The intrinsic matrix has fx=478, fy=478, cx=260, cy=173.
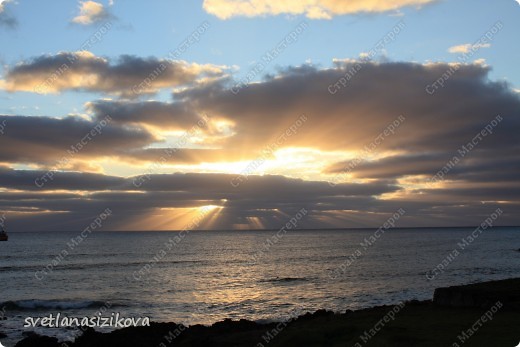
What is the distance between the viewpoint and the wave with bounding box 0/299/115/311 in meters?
43.6

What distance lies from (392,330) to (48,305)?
121 ft

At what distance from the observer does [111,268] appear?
82.5 meters

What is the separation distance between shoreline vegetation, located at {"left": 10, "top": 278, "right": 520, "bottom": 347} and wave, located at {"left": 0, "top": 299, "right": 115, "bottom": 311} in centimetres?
1869

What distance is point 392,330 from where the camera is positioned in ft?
61.0

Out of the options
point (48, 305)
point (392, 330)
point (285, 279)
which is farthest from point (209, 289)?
point (392, 330)

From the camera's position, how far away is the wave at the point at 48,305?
1716 inches

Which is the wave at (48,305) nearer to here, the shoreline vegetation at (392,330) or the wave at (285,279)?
the shoreline vegetation at (392,330)

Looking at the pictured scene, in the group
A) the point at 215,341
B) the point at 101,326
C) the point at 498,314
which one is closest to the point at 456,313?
the point at 498,314

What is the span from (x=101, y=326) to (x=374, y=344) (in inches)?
915

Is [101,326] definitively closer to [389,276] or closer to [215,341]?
[215,341]

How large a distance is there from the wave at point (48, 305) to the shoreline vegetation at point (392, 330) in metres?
18.7

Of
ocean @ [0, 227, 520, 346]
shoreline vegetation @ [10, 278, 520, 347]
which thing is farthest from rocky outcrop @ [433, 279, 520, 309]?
ocean @ [0, 227, 520, 346]

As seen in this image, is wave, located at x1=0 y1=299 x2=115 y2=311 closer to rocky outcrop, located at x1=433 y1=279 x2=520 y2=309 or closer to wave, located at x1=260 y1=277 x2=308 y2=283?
wave, located at x1=260 y1=277 x2=308 y2=283

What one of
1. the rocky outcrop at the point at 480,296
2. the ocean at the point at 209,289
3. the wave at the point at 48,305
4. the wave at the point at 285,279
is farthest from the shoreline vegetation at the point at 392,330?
the wave at the point at 285,279
